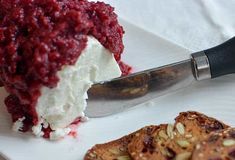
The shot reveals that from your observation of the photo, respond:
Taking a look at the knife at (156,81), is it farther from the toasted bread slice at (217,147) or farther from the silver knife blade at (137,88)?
the toasted bread slice at (217,147)

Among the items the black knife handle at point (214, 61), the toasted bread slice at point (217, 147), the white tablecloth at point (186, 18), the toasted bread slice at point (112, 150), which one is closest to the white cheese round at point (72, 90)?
the toasted bread slice at point (112, 150)

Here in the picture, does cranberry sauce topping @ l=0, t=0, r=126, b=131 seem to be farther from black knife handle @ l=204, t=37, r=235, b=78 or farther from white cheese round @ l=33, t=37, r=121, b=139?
black knife handle @ l=204, t=37, r=235, b=78

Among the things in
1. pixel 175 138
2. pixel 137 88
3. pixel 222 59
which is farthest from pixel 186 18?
pixel 175 138

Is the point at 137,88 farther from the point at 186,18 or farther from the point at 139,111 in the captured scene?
the point at 186,18

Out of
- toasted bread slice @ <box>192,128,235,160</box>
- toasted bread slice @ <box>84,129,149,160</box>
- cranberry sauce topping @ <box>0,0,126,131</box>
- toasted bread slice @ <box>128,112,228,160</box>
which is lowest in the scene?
toasted bread slice @ <box>192,128,235,160</box>

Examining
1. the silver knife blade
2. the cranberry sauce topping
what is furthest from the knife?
the cranberry sauce topping

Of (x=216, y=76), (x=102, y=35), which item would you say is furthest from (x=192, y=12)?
(x=102, y=35)
